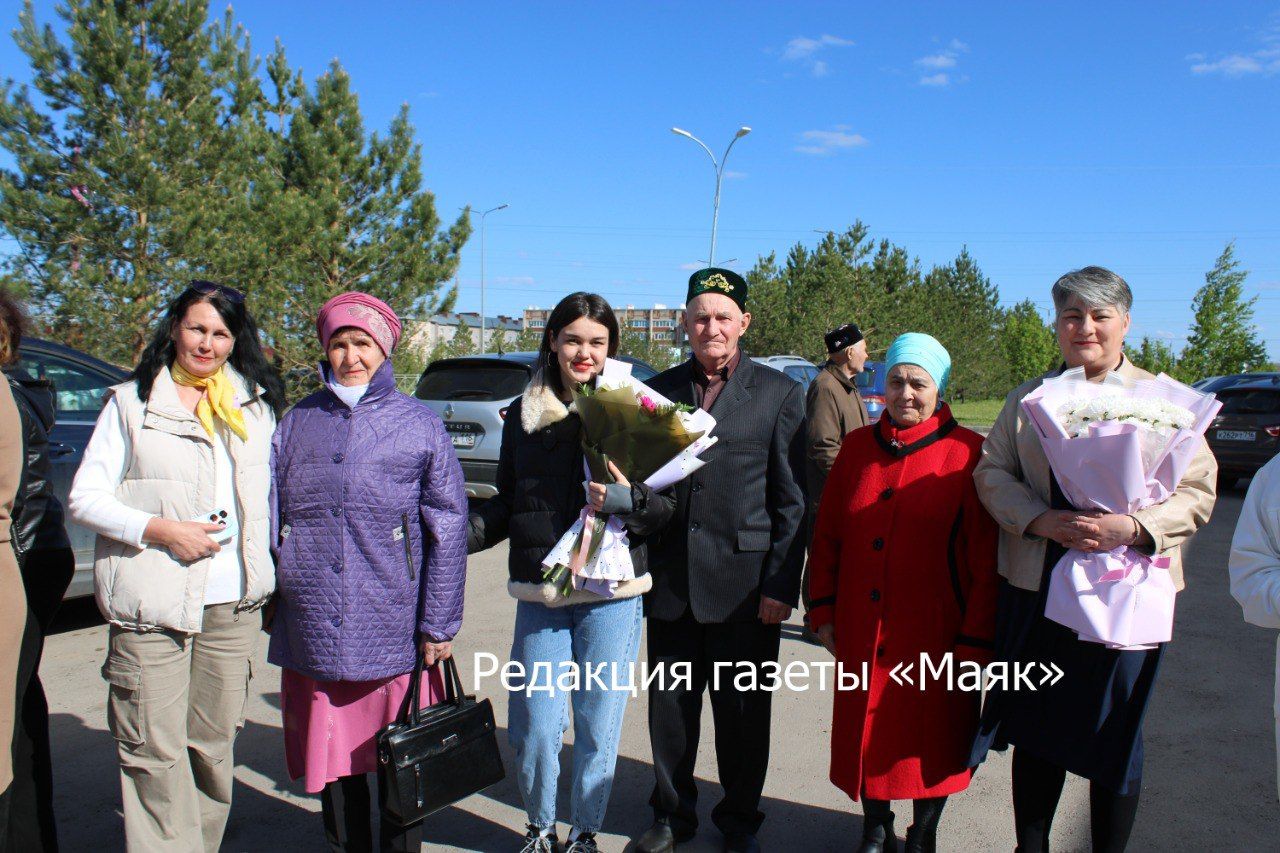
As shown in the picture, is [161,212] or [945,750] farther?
[161,212]

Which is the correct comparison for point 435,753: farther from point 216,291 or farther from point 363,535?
point 216,291

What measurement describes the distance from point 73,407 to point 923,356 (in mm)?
5296

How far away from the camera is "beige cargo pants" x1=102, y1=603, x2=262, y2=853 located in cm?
274

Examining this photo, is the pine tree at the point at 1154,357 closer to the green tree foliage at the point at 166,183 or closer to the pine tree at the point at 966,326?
the pine tree at the point at 966,326

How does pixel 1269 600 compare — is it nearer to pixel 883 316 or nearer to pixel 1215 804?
pixel 1215 804

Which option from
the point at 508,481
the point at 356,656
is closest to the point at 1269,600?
the point at 508,481

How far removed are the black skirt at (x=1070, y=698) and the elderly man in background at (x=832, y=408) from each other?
7.44 feet

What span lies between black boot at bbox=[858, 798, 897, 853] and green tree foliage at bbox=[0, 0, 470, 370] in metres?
12.9

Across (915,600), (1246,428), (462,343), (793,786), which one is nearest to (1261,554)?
(915,600)

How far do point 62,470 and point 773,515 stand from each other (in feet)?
14.3

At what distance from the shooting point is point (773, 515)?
10.9 ft

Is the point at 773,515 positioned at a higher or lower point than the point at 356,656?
higher

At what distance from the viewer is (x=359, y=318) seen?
2.94 meters

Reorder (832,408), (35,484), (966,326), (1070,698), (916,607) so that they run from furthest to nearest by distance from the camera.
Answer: (966,326)
(832,408)
(916,607)
(1070,698)
(35,484)
